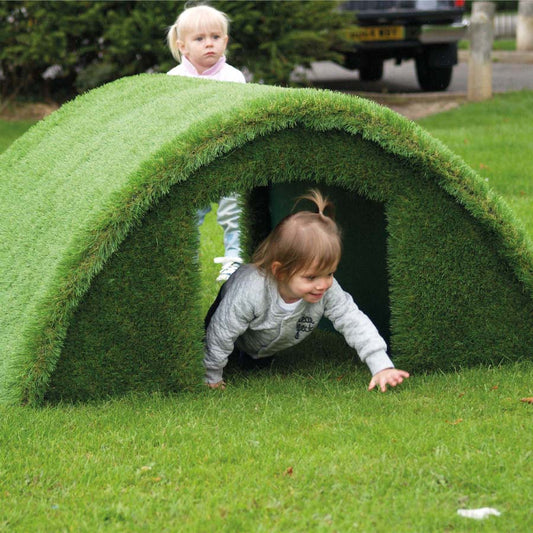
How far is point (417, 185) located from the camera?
4.10 metres

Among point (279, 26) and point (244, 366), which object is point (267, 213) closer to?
point (244, 366)

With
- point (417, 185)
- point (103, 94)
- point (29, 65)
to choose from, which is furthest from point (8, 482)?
point (29, 65)

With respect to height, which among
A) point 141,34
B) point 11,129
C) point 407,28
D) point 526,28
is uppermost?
point 141,34

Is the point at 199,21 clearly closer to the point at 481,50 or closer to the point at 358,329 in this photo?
the point at 358,329

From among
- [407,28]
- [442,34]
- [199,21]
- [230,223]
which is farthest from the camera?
[442,34]

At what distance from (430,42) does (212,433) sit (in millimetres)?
11743

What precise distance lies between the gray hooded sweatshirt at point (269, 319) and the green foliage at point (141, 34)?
7.66 m

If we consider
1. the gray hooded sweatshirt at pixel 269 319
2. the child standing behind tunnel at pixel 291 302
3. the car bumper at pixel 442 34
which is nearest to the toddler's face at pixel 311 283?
the child standing behind tunnel at pixel 291 302

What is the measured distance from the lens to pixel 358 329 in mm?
4164

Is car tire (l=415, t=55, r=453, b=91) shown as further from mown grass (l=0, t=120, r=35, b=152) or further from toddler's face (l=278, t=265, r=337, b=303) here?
toddler's face (l=278, t=265, r=337, b=303)

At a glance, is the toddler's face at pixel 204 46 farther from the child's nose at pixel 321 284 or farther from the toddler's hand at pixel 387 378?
the toddler's hand at pixel 387 378

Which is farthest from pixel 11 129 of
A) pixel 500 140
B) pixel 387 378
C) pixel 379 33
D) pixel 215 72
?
pixel 387 378

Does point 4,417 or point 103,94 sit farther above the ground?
point 103,94

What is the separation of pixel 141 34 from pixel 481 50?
15.3ft
